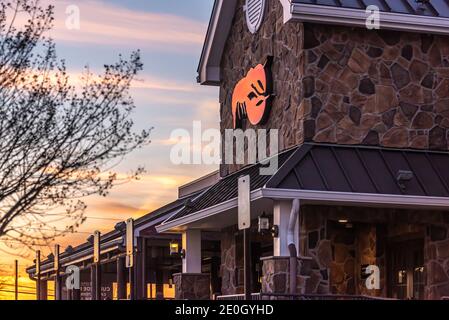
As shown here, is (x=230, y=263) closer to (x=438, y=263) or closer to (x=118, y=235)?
(x=438, y=263)

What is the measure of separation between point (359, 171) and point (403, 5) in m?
3.83

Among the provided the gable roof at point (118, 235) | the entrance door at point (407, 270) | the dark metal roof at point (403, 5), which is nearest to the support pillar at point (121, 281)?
the gable roof at point (118, 235)

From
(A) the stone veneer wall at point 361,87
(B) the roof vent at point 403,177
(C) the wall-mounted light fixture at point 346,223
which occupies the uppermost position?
(A) the stone veneer wall at point 361,87

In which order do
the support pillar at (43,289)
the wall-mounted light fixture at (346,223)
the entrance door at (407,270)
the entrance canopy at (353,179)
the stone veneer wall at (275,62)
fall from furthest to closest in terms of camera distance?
the support pillar at (43,289) → the entrance door at (407,270) → the stone veneer wall at (275,62) → the wall-mounted light fixture at (346,223) → the entrance canopy at (353,179)

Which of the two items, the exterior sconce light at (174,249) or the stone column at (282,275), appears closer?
the stone column at (282,275)

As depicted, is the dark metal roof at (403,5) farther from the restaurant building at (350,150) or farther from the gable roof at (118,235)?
the gable roof at (118,235)

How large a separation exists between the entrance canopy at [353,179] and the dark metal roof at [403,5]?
2.83 m

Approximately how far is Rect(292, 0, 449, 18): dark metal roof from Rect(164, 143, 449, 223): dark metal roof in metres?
2.83

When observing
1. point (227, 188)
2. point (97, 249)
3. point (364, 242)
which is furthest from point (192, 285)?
point (364, 242)

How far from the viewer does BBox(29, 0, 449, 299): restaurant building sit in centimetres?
1900

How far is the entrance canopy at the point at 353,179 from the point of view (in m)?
18.6

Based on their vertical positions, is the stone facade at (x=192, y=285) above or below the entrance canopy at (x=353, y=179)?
below

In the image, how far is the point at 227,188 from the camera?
22.2m
